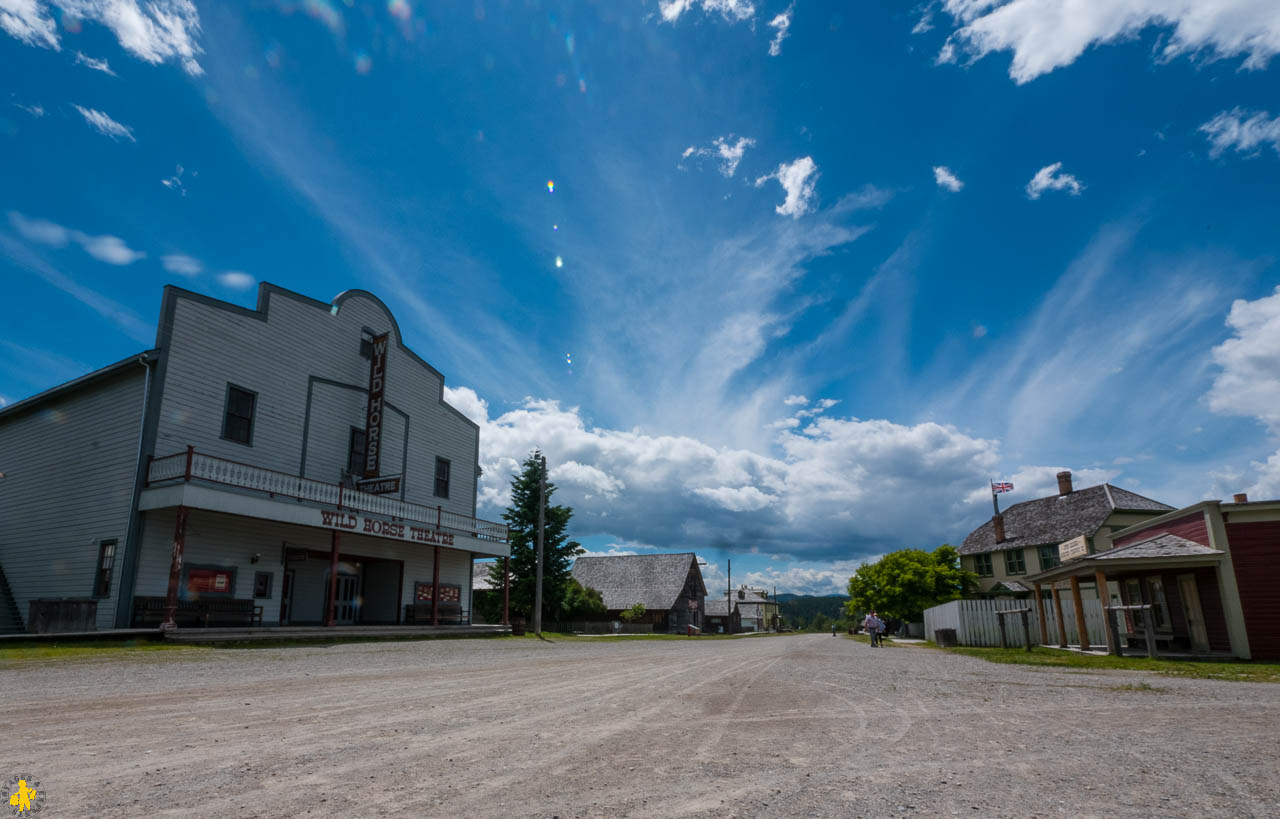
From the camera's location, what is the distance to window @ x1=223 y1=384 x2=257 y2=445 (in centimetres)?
2075

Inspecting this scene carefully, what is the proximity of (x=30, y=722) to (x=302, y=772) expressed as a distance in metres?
3.55

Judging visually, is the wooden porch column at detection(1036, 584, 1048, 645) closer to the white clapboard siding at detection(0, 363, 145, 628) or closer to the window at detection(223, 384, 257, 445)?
the window at detection(223, 384, 257, 445)

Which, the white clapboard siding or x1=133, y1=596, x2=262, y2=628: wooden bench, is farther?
the white clapboard siding

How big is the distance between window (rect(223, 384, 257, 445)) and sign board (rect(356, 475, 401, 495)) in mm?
4175

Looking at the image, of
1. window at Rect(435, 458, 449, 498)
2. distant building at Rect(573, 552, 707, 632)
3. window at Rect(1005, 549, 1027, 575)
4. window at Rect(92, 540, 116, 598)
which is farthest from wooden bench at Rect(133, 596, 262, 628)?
window at Rect(1005, 549, 1027, 575)

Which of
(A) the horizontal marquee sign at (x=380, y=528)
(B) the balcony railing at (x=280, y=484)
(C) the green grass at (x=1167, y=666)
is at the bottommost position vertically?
(C) the green grass at (x=1167, y=666)

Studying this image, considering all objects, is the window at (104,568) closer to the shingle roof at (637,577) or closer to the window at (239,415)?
the window at (239,415)

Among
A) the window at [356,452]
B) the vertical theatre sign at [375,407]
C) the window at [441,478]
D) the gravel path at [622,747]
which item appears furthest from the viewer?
the window at [441,478]

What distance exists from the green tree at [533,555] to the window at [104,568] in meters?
22.4

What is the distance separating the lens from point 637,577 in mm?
60844

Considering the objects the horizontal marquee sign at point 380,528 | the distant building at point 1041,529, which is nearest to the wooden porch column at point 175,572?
the horizontal marquee sign at point 380,528

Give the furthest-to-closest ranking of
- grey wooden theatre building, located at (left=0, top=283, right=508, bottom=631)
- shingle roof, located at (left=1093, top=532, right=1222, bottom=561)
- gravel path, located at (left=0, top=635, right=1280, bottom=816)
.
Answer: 1. grey wooden theatre building, located at (left=0, top=283, right=508, bottom=631)
2. shingle roof, located at (left=1093, top=532, right=1222, bottom=561)
3. gravel path, located at (left=0, top=635, right=1280, bottom=816)

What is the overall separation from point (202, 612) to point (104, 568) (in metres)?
2.77

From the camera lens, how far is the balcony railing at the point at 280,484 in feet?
58.5
